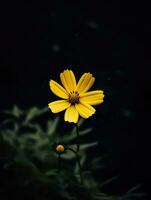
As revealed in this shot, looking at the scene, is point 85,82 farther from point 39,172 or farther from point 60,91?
point 39,172

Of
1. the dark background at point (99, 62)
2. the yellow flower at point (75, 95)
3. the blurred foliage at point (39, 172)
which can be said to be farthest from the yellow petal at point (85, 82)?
the dark background at point (99, 62)

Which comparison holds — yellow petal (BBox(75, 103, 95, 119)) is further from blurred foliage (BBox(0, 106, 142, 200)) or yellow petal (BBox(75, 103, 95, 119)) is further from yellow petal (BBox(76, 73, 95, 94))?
blurred foliage (BBox(0, 106, 142, 200))

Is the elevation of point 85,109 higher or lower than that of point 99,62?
lower

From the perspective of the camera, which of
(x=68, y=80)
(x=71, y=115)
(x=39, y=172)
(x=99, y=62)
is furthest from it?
(x=99, y=62)

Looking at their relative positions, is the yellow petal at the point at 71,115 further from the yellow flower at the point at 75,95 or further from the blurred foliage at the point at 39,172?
the blurred foliage at the point at 39,172

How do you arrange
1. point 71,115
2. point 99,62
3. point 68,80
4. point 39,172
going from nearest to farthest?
point 71,115
point 68,80
point 39,172
point 99,62

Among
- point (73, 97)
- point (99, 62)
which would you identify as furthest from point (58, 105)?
point (99, 62)
